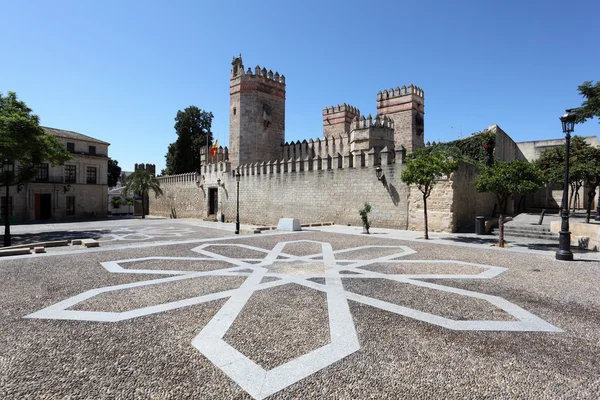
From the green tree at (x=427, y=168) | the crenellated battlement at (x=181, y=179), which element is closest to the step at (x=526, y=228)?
the green tree at (x=427, y=168)

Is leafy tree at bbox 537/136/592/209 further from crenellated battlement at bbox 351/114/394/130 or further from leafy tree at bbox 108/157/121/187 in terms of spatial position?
leafy tree at bbox 108/157/121/187

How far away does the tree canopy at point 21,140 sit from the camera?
12672 millimetres

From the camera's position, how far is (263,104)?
28.8m

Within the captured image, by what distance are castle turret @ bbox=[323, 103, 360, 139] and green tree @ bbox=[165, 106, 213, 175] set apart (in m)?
16.3

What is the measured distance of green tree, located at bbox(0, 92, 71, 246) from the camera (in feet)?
41.4

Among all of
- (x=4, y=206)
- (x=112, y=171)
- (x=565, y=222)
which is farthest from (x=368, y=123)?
(x=112, y=171)

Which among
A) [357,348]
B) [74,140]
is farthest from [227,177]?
[357,348]

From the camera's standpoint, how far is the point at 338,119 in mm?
35219

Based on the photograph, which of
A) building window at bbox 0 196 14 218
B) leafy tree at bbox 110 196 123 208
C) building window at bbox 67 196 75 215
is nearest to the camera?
building window at bbox 0 196 14 218

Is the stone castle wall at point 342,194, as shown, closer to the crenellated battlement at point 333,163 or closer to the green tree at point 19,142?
the crenellated battlement at point 333,163

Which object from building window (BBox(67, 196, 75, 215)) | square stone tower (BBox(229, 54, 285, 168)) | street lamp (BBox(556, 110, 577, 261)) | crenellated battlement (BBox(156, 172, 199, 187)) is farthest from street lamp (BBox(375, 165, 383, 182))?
building window (BBox(67, 196, 75, 215))

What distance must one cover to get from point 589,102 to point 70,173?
40.7 m

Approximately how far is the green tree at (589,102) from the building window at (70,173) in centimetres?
4017

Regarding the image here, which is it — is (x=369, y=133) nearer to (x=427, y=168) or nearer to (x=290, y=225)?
(x=290, y=225)
